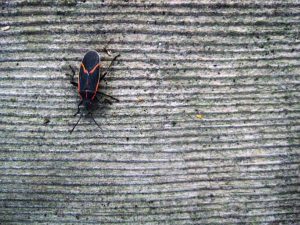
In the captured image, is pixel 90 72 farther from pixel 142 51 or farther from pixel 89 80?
pixel 142 51

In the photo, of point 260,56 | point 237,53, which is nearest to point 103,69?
point 237,53

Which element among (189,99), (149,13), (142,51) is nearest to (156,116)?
(189,99)

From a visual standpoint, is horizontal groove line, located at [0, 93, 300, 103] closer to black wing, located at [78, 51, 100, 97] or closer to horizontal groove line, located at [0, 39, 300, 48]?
black wing, located at [78, 51, 100, 97]

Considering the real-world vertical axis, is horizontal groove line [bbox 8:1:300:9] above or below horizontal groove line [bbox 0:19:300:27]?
above

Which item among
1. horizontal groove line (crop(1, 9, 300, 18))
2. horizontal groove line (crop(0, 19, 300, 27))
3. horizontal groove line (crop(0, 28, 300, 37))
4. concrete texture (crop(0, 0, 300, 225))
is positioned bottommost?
concrete texture (crop(0, 0, 300, 225))

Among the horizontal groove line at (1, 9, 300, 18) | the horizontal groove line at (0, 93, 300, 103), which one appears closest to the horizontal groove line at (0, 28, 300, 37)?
the horizontal groove line at (1, 9, 300, 18)

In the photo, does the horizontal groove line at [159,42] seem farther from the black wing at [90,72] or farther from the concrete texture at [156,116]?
the black wing at [90,72]
